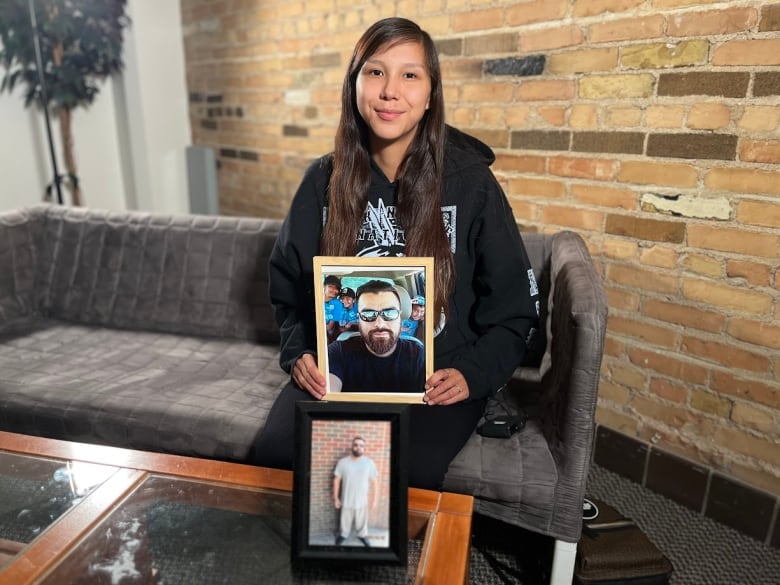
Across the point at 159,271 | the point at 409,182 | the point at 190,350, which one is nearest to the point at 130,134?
the point at 159,271

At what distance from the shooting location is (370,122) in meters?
1.28

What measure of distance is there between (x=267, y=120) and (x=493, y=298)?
193 cm

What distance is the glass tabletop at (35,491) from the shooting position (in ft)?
3.40

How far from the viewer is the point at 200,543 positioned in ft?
3.36

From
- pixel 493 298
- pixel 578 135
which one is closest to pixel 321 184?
pixel 493 298

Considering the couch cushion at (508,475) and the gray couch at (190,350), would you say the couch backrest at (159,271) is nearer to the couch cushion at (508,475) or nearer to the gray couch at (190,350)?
the gray couch at (190,350)

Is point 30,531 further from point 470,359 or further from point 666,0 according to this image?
point 666,0

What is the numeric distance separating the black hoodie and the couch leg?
36cm

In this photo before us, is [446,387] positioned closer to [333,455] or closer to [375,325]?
[375,325]

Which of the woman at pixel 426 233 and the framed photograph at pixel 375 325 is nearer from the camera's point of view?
the framed photograph at pixel 375 325

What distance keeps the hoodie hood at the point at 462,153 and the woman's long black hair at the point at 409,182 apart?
0.11ft

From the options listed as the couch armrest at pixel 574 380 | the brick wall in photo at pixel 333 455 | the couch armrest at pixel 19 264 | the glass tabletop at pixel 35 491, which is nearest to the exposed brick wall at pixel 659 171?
the couch armrest at pixel 574 380

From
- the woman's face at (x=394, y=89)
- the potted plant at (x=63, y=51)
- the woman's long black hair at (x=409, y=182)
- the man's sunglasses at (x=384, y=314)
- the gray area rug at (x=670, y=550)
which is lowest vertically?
the gray area rug at (x=670, y=550)

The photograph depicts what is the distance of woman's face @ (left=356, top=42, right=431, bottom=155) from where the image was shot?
1225 millimetres
